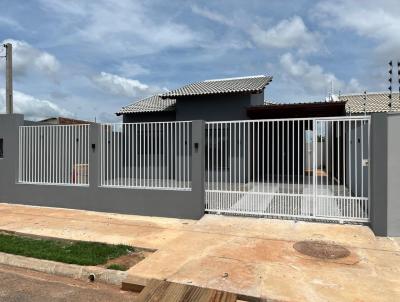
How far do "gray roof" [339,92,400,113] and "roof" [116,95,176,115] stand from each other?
29.3ft

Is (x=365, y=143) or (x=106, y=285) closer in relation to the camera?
(x=106, y=285)

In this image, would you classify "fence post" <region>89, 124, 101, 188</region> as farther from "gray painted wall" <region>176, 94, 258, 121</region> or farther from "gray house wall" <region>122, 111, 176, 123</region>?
"gray house wall" <region>122, 111, 176, 123</region>

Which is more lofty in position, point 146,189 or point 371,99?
point 371,99

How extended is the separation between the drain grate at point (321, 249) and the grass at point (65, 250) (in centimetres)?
309

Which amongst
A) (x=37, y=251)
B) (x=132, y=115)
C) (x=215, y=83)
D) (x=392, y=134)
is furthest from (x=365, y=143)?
(x=132, y=115)

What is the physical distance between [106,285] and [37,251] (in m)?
1.87

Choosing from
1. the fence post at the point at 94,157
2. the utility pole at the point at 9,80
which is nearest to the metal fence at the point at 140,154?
the fence post at the point at 94,157

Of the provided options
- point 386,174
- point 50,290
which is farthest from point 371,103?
point 50,290

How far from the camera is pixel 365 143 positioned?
860 centimetres

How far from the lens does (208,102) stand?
16328 millimetres

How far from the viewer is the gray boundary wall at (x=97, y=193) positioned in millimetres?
9047

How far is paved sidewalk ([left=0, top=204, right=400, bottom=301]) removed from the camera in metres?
4.95

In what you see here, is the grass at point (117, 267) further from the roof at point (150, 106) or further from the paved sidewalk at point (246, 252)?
the roof at point (150, 106)

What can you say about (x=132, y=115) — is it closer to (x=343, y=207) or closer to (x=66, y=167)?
(x=66, y=167)
